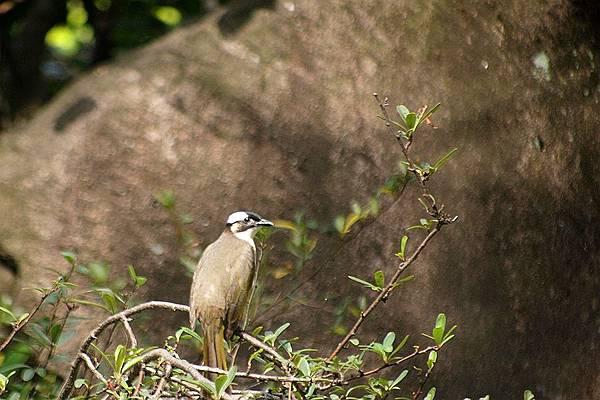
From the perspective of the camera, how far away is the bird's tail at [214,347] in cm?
310

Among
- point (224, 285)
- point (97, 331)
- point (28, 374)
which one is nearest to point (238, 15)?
point (224, 285)

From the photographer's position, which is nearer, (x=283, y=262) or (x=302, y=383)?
(x=302, y=383)

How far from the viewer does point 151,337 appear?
388cm

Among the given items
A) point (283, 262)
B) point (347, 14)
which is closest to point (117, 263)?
point (283, 262)

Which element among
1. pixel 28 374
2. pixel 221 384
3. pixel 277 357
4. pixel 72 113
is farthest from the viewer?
pixel 72 113

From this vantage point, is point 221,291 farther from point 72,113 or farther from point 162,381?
point 162,381

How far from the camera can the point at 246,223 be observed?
3.61 meters

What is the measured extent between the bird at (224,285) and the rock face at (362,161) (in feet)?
1.37

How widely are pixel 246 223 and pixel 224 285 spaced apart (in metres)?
0.30

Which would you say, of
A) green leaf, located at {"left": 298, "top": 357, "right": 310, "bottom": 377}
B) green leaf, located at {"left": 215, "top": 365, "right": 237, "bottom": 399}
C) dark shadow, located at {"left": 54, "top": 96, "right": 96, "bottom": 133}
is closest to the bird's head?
dark shadow, located at {"left": 54, "top": 96, "right": 96, "bottom": 133}

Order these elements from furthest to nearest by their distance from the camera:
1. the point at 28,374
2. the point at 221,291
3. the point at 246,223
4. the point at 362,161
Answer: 1. the point at 362,161
2. the point at 246,223
3. the point at 221,291
4. the point at 28,374

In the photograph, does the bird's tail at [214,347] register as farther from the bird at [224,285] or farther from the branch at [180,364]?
the branch at [180,364]

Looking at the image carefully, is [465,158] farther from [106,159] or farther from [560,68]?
[106,159]

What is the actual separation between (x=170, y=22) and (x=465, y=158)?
2.17m
